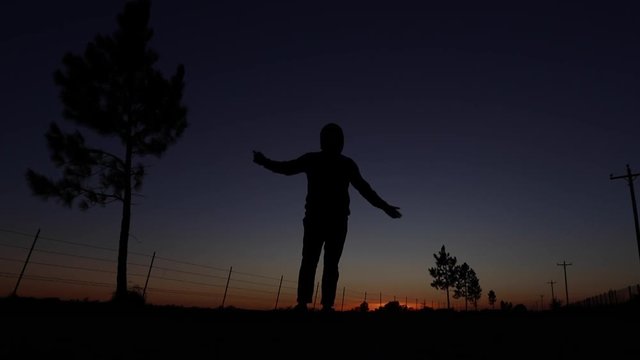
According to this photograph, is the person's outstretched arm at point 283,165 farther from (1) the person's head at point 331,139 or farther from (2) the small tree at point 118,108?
(2) the small tree at point 118,108

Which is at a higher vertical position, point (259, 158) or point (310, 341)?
point (259, 158)

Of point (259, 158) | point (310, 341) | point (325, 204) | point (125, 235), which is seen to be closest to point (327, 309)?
point (325, 204)

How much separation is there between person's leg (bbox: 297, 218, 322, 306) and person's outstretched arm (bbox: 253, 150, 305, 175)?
627 millimetres

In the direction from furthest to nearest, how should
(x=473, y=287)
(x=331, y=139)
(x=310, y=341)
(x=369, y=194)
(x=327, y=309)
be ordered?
(x=473, y=287) < (x=369, y=194) < (x=331, y=139) < (x=327, y=309) < (x=310, y=341)

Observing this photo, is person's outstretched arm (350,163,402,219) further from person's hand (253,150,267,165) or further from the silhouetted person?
person's hand (253,150,267,165)

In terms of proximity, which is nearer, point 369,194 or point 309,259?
point 309,259

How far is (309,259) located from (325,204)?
24.5 inches

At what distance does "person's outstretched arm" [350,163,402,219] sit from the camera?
5.61 meters

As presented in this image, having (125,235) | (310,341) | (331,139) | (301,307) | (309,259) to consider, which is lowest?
(310,341)

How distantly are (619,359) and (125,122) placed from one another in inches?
671

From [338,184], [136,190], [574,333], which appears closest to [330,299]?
[338,184]

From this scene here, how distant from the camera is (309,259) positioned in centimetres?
512

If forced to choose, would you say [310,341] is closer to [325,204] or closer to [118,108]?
[325,204]

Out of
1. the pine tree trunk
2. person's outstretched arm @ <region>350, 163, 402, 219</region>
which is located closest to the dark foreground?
person's outstretched arm @ <region>350, 163, 402, 219</region>
